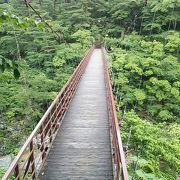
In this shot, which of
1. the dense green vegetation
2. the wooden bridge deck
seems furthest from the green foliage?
the wooden bridge deck

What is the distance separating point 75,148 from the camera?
7.01m

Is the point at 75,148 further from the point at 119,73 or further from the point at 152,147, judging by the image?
the point at 119,73

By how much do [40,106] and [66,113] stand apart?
13.8 m

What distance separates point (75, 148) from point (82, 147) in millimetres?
159

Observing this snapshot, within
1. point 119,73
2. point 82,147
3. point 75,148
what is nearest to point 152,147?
point 82,147

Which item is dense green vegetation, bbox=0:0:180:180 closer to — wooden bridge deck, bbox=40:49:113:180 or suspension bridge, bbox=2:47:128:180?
wooden bridge deck, bbox=40:49:113:180

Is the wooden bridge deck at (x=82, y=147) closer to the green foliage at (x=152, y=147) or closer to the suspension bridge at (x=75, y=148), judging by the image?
the suspension bridge at (x=75, y=148)

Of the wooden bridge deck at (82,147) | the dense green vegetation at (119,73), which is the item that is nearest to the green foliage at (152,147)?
the dense green vegetation at (119,73)

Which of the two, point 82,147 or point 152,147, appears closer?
point 82,147

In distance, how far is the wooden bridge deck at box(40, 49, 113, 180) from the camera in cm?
581

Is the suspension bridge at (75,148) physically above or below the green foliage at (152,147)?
above

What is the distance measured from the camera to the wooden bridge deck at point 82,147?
581 centimetres

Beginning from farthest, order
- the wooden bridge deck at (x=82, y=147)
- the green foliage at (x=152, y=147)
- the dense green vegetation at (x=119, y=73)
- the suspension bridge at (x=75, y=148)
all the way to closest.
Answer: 1. the dense green vegetation at (x=119, y=73)
2. the green foliage at (x=152, y=147)
3. the wooden bridge deck at (x=82, y=147)
4. the suspension bridge at (x=75, y=148)

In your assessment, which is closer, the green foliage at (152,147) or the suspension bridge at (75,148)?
the suspension bridge at (75,148)
